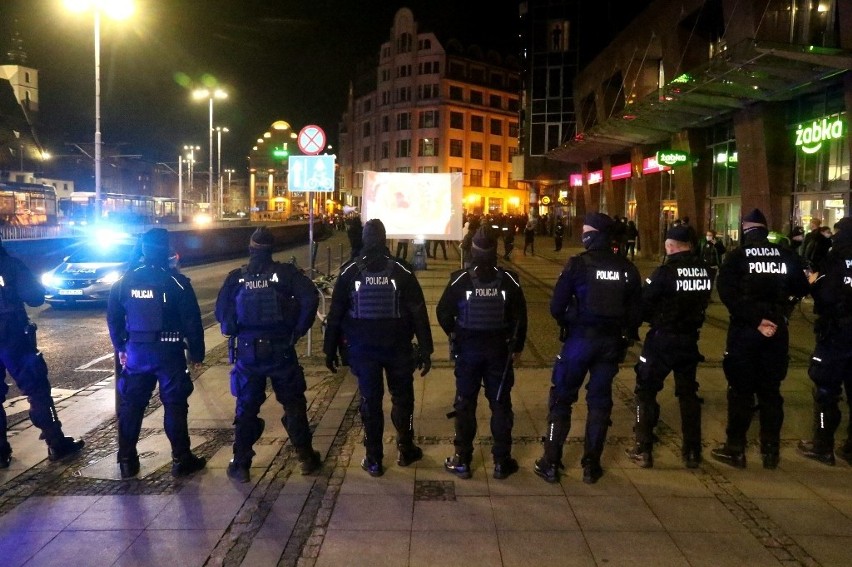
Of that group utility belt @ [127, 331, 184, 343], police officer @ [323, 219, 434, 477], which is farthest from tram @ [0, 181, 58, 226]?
police officer @ [323, 219, 434, 477]

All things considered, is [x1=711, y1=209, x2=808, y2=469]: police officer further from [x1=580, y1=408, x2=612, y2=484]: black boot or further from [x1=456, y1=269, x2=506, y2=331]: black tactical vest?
[x1=456, y1=269, x2=506, y2=331]: black tactical vest

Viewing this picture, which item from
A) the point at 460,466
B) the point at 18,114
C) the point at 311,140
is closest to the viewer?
the point at 460,466

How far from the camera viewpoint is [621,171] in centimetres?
3111

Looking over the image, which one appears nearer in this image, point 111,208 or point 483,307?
point 483,307

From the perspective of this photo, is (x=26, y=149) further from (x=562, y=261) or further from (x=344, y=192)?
(x=562, y=261)

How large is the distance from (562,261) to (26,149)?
5716cm

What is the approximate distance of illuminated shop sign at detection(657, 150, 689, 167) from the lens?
2241cm

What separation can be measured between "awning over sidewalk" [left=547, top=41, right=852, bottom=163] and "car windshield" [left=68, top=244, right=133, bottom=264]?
13231mm

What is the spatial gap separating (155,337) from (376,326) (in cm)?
164

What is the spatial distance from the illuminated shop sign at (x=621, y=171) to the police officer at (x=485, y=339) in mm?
19404

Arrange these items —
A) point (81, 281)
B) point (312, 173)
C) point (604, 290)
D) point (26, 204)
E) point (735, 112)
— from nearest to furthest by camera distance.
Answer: point (604, 290) < point (312, 173) < point (81, 281) < point (735, 112) < point (26, 204)

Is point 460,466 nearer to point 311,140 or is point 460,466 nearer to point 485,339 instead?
point 485,339

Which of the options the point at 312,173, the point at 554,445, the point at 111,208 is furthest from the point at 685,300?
the point at 111,208

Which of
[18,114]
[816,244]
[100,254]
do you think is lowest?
[100,254]
